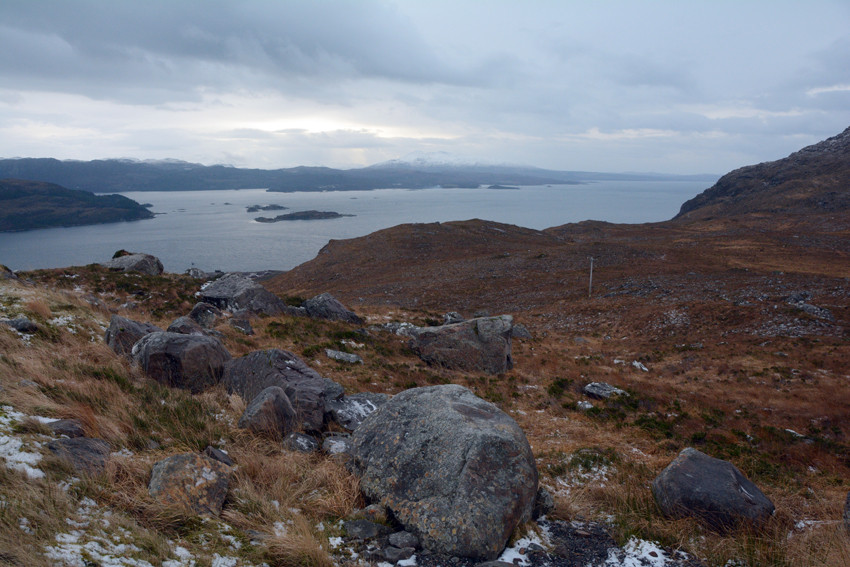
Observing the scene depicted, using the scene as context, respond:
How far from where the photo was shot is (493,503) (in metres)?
5.28

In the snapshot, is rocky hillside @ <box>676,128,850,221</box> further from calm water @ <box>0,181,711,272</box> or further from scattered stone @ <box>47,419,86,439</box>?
scattered stone @ <box>47,419,86,439</box>

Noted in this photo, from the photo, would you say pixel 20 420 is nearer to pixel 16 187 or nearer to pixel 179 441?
pixel 179 441

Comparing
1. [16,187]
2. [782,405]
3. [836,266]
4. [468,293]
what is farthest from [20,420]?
[16,187]

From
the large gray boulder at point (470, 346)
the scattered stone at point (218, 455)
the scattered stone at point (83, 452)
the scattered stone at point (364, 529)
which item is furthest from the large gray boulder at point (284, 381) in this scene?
the large gray boulder at point (470, 346)

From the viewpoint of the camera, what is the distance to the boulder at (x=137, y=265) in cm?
2600

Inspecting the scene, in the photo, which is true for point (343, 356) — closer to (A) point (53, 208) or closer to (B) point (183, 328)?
(B) point (183, 328)

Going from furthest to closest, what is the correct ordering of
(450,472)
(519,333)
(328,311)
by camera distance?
1. (519,333)
2. (328,311)
3. (450,472)

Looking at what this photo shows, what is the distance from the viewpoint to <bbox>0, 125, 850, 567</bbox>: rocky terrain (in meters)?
4.70

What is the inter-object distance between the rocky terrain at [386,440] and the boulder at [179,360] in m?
0.05

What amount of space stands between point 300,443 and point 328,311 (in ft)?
50.3

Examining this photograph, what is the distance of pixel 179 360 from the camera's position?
9016 mm

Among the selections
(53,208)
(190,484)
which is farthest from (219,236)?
(190,484)

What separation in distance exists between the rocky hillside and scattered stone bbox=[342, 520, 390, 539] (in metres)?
97.0

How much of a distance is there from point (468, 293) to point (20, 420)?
38.0 m
